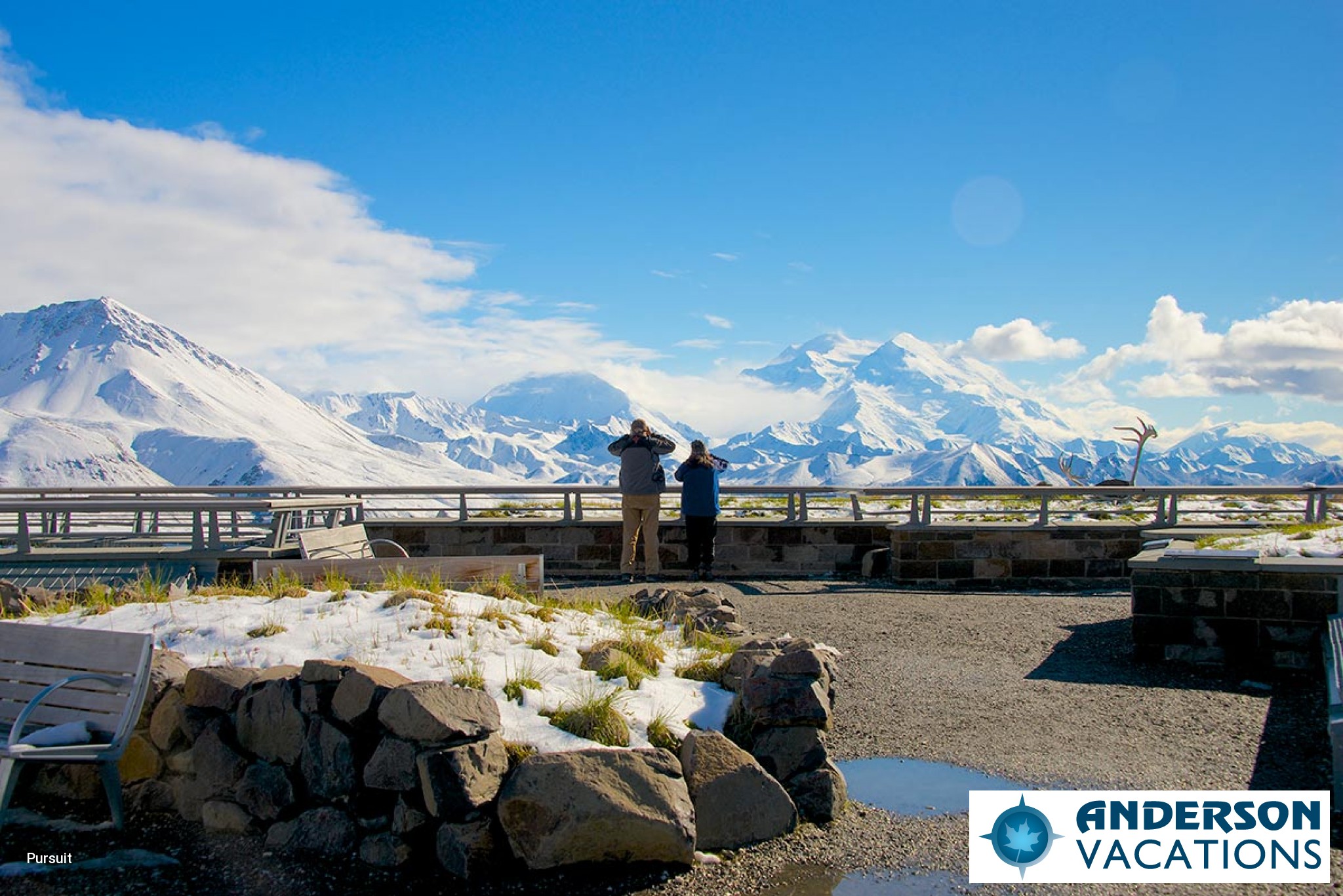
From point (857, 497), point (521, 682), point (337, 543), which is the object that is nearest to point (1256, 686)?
point (521, 682)

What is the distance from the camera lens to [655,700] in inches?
229

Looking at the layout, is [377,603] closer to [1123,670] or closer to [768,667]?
[768,667]

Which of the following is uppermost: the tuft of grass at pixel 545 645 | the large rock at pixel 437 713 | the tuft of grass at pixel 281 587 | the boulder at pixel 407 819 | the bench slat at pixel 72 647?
the tuft of grass at pixel 281 587

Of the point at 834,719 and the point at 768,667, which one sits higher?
the point at 768,667

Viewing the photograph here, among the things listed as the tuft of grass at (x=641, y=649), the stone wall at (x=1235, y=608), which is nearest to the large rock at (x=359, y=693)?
the tuft of grass at (x=641, y=649)

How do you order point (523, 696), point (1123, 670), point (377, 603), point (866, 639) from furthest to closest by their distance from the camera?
point (866, 639), point (1123, 670), point (377, 603), point (523, 696)

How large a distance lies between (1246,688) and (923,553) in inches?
238

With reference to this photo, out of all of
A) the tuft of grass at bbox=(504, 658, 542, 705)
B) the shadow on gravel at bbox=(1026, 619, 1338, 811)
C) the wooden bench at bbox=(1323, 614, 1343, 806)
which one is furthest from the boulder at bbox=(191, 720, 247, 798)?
the wooden bench at bbox=(1323, 614, 1343, 806)

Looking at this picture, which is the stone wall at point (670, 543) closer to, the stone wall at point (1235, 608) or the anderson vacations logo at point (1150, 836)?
the stone wall at point (1235, 608)

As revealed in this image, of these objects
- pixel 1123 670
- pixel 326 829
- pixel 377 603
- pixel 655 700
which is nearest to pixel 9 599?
pixel 377 603

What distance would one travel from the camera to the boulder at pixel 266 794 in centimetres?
502

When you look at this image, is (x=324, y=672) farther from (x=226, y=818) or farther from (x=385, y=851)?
(x=385, y=851)

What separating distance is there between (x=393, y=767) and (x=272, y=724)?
74 cm

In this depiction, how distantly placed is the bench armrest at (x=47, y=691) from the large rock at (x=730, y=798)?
269cm
